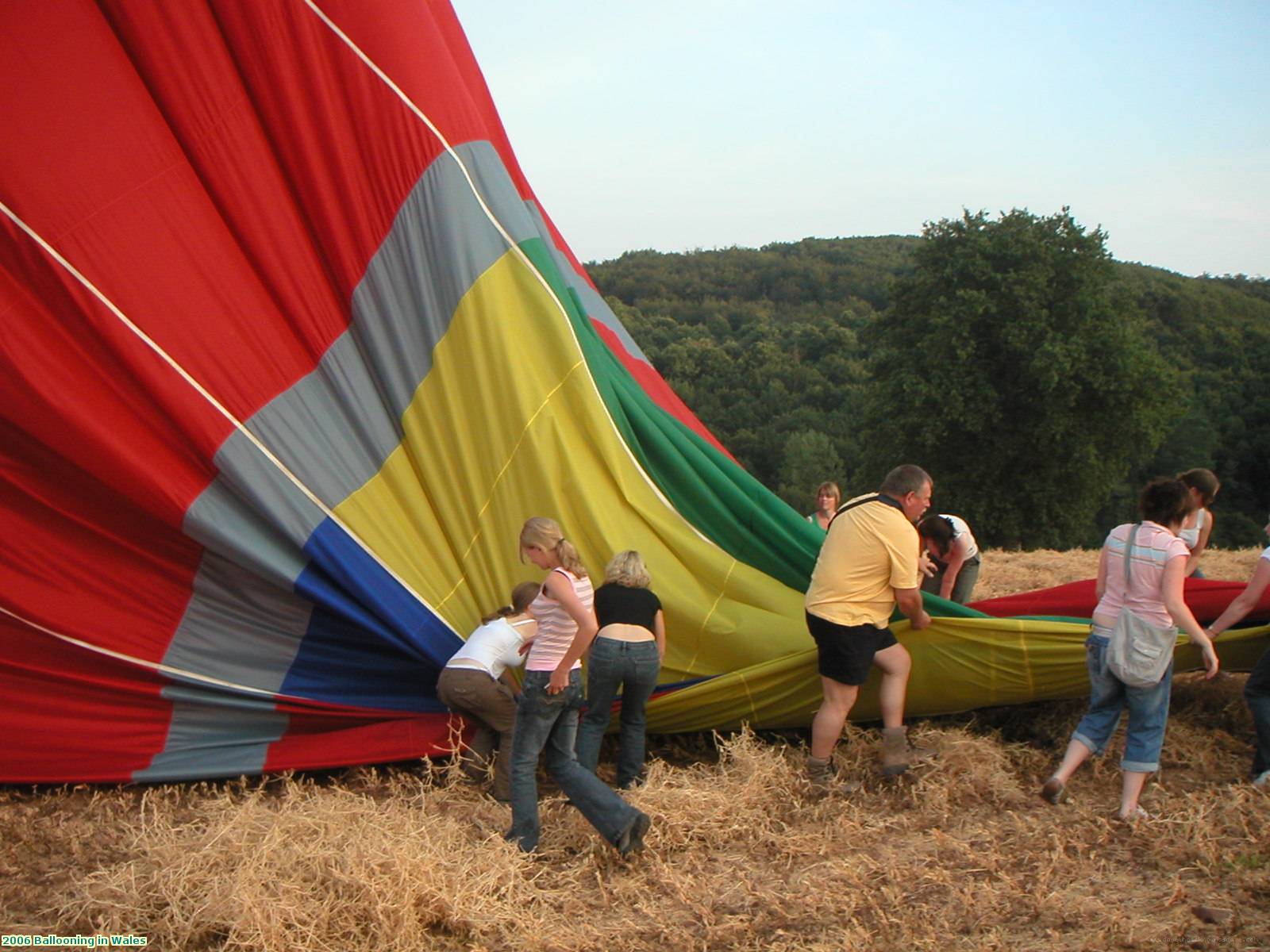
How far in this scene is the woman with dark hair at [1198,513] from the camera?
5.68 meters

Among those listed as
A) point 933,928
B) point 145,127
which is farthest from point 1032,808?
point 145,127

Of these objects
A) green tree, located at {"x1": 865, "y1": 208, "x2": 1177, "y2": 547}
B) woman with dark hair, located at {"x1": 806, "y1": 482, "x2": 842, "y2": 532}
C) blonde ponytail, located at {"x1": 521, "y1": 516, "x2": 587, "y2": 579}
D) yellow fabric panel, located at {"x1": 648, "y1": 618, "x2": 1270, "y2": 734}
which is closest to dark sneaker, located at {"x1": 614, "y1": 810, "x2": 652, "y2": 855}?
blonde ponytail, located at {"x1": 521, "y1": 516, "x2": 587, "y2": 579}

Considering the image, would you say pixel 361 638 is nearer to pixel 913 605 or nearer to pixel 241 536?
pixel 241 536

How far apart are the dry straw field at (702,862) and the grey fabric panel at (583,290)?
8.70 feet

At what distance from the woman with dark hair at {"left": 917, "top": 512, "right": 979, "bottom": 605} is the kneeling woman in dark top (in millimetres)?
2074

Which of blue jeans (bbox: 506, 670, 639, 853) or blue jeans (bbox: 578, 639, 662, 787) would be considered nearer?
blue jeans (bbox: 506, 670, 639, 853)

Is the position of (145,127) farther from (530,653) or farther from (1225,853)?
(1225,853)

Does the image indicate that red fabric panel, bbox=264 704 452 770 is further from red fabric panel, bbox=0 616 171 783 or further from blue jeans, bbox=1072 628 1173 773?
blue jeans, bbox=1072 628 1173 773

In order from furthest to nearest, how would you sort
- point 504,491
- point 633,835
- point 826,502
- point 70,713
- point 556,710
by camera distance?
point 826,502 < point 504,491 < point 70,713 < point 556,710 < point 633,835

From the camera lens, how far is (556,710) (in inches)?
166

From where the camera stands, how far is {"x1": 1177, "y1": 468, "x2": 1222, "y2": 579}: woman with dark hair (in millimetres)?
5680

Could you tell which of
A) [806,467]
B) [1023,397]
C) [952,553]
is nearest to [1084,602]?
[952,553]

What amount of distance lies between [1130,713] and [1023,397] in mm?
19705

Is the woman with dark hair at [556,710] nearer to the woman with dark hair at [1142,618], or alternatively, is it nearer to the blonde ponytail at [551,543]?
the blonde ponytail at [551,543]
